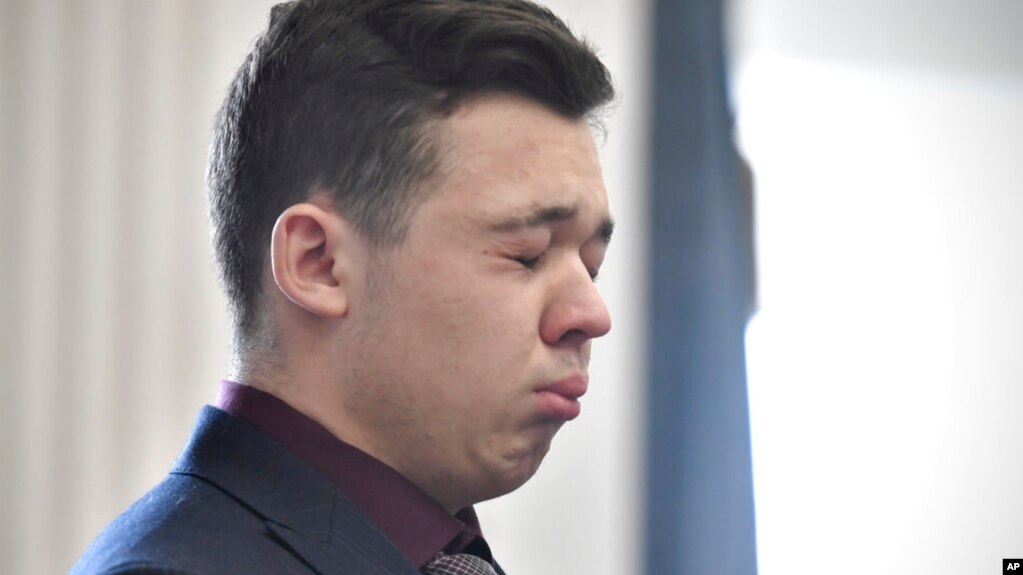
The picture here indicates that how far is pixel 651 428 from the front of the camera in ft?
5.49

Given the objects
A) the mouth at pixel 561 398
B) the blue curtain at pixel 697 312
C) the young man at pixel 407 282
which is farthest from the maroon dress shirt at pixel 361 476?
the blue curtain at pixel 697 312

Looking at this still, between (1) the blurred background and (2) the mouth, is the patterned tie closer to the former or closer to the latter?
(2) the mouth

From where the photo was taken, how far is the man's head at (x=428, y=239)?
2.89 feet

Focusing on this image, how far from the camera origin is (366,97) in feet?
3.00

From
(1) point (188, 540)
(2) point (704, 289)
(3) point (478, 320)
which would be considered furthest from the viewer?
(2) point (704, 289)

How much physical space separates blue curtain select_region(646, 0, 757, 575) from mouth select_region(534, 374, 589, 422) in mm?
770

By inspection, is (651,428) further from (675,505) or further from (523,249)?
(523,249)

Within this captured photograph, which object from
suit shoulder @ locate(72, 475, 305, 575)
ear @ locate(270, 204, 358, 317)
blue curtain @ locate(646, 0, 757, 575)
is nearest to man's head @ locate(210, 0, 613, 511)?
ear @ locate(270, 204, 358, 317)

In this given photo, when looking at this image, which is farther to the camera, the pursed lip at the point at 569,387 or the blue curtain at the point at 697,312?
the blue curtain at the point at 697,312

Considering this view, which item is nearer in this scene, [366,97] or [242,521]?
[242,521]

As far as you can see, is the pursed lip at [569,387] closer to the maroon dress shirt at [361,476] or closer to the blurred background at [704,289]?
the maroon dress shirt at [361,476]

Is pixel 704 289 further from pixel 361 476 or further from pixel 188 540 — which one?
pixel 188 540

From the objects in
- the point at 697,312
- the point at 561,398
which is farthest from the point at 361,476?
the point at 697,312

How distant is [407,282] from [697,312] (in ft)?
2.79
